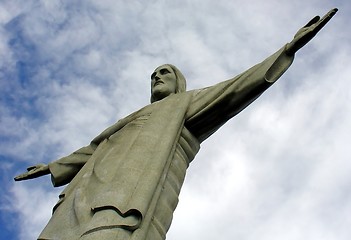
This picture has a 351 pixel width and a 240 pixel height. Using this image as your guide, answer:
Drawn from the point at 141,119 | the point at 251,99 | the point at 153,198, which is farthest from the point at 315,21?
the point at 153,198

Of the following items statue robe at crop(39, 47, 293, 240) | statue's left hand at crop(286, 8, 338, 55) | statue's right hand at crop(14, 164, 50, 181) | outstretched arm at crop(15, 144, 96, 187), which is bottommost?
statue robe at crop(39, 47, 293, 240)

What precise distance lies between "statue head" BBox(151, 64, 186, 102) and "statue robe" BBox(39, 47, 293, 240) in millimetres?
977

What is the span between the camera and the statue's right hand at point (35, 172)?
1071cm

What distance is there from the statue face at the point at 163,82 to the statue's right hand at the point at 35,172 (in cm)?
221

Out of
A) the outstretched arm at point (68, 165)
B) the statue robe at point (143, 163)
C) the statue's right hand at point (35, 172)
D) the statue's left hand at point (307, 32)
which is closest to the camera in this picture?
the statue robe at point (143, 163)

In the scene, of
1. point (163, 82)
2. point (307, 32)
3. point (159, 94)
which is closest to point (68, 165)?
point (159, 94)

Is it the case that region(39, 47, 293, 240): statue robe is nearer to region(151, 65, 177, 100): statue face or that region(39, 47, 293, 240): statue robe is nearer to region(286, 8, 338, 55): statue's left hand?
region(286, 8, 338, 55): statue's left hand

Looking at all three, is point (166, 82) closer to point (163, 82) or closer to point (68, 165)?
point (163, 82)

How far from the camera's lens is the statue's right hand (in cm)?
1071

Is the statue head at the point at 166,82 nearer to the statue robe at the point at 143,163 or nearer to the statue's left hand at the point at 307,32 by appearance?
the statue robe at the point at 143,163

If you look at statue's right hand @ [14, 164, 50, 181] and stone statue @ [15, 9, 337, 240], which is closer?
stone statue @ [15, 9, 337, 240]

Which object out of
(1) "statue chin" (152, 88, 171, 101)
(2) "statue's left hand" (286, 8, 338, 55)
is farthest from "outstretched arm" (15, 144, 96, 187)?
(2) "statue's left hand" (286, 8, 338, 55)

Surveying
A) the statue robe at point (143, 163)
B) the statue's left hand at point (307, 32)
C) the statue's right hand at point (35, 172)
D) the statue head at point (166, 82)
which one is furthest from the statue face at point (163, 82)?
the statue's left hand at point (307, 32)

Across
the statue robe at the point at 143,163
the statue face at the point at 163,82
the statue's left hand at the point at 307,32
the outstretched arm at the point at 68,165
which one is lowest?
the statue robe at the point at 143,163
